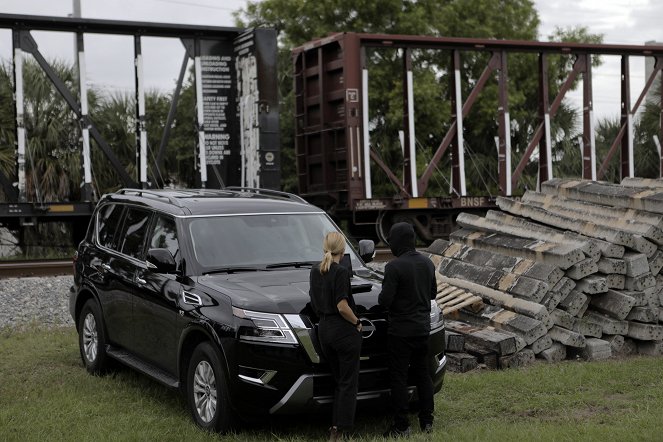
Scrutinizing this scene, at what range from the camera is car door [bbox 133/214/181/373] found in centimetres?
708

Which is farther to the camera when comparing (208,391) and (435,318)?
(435,318)

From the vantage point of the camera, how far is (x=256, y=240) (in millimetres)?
7508

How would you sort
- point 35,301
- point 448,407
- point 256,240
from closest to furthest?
point 448,407 < point 256,240 < point 35,301

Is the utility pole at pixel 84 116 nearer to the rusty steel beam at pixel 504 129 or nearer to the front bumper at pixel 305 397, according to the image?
the rusty steel beam at pixel 504 129

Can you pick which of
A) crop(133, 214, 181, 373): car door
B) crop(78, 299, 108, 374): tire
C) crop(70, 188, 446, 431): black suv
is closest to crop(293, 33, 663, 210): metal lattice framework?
crop(70, 188, 446, 431): black suv

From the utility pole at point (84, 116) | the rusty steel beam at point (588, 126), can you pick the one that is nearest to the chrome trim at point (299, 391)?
the utility pole at point (84, 116)

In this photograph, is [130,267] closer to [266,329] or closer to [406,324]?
[266,329]

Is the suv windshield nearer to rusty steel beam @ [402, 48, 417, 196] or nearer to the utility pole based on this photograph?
the utility pole

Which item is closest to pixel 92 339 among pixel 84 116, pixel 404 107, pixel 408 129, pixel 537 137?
pixel 84 116

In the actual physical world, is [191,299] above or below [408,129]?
below

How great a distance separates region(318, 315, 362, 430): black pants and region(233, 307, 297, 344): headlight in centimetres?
24

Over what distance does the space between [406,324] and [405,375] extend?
0.36 m

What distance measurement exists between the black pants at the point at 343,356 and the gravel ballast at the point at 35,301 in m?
5.73

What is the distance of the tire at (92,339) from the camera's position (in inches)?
332
